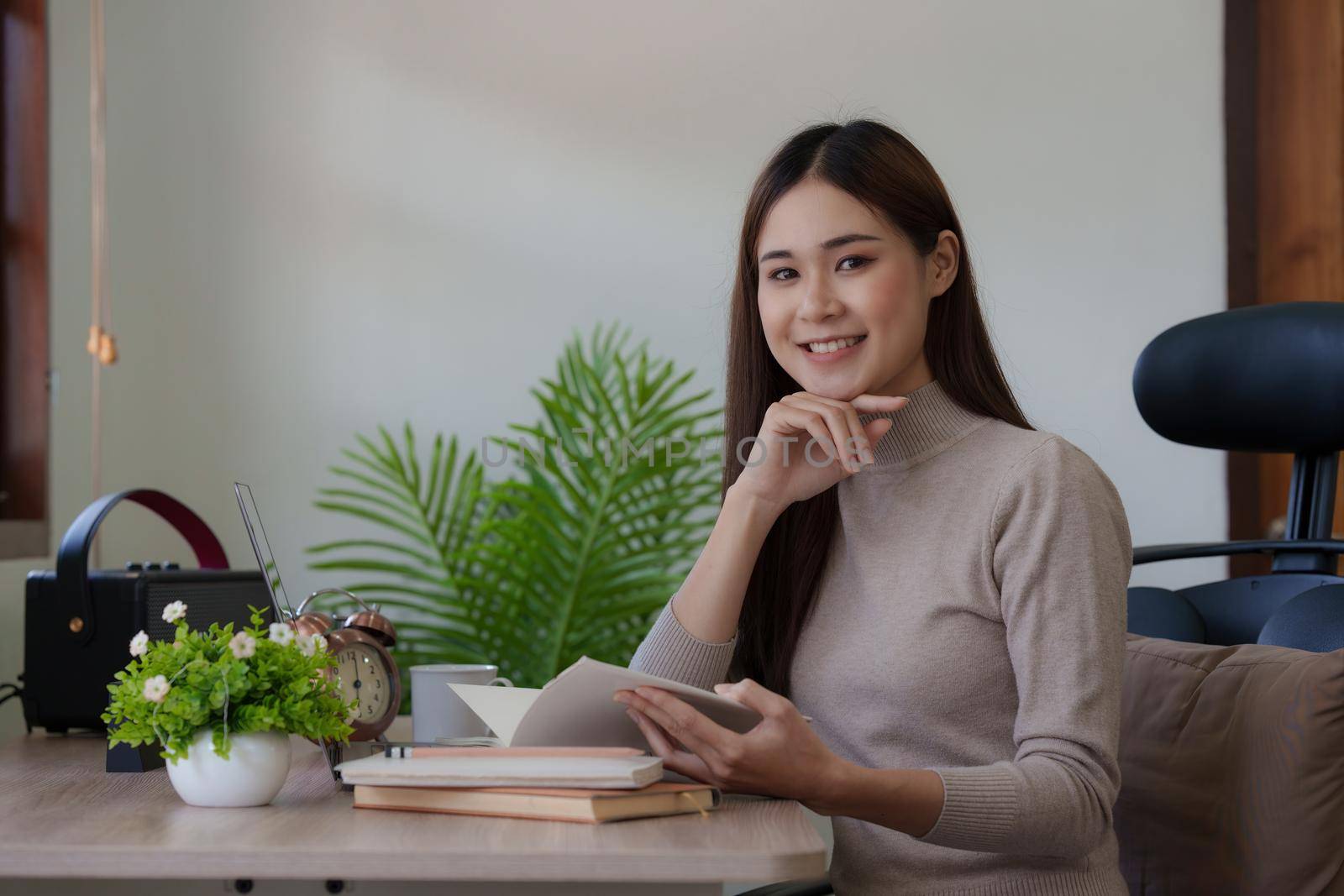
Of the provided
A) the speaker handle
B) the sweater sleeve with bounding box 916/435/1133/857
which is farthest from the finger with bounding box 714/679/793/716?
the speaker handle

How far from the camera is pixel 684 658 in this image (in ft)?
4.38

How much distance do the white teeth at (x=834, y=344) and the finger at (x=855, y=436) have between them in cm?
7

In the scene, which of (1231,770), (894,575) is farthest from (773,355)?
(1231,770)

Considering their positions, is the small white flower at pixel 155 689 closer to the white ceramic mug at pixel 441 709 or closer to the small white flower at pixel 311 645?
the small white flower at pixel 311 645

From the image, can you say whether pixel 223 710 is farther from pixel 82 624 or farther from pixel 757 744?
pixel 82 624

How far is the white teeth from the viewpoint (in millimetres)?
1321

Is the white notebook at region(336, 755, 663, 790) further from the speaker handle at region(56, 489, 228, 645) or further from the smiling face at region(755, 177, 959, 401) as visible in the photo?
the speaker handle at region(56, 489, 228, 645)

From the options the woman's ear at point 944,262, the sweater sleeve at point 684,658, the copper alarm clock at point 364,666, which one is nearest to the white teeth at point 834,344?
the woman's ear at point 944,262

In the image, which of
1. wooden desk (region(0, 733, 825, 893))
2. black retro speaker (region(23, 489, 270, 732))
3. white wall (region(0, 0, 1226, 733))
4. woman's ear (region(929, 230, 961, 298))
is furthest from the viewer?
white wall (region(0, 0, 1226, 733))

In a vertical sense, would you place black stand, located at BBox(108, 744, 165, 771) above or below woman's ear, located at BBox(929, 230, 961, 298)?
below

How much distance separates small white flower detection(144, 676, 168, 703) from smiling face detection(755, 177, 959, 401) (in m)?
0.68

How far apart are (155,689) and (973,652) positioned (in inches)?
28.0

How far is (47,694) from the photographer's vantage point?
1.52m

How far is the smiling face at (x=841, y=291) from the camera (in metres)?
1.31
